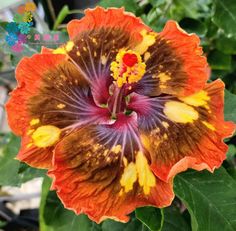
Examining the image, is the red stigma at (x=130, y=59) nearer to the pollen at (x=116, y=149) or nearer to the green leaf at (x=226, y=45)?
the pollen at (x=116, y=149)

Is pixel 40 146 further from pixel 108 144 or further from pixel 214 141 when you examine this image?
pixel 214 141

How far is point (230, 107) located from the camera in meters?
0.99

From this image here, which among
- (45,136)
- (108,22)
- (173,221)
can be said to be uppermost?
(108,22)

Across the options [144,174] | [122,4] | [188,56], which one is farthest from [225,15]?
[144,174]

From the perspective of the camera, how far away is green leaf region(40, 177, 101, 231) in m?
0.98

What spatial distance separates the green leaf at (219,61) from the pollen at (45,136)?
2.45ft

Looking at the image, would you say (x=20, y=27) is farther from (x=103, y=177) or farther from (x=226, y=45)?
(x=226, y=45)

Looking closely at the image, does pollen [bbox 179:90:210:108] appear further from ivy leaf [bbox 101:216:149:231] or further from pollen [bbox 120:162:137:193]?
ivy leaf [bbox 101:216:149:231]

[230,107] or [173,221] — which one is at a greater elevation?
[230,107]

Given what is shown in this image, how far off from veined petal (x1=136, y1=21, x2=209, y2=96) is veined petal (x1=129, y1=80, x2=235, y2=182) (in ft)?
0.07

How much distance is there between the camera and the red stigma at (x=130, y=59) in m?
0.83

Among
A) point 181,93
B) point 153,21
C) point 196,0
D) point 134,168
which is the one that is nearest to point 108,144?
point 134,168

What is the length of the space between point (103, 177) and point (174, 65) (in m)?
0.27

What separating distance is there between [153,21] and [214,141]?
1.92ft
